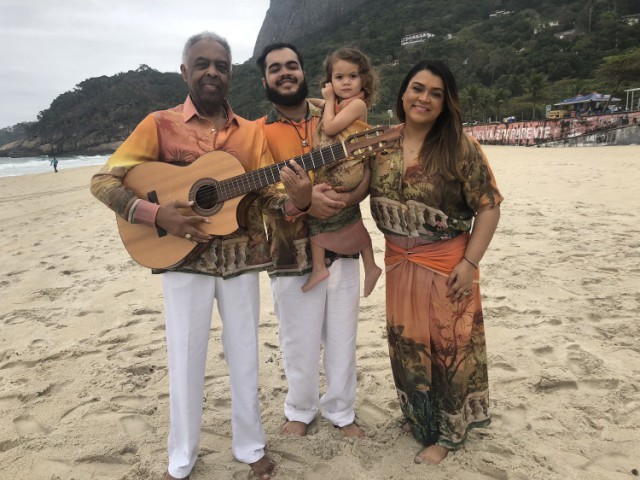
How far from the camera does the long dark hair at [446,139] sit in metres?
2.27

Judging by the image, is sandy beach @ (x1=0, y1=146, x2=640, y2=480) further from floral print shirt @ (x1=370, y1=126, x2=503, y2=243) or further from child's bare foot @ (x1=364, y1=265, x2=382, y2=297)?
floral print shirt @ (x1=370, y1=126, x2=503, y2=243)

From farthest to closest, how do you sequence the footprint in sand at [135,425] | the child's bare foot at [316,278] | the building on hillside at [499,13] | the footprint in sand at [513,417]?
the building on hillside at [499,13], the footprint in sand at [135,425], the footprint in sand at [513,417], the child's bare foot at [316,278]

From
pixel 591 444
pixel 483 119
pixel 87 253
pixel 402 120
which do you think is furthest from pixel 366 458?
pixel 483 119

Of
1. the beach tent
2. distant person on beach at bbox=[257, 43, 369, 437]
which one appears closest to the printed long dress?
distant person on beach at bbox=[257, 43, 369, 437]

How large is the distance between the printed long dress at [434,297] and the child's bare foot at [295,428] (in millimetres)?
782

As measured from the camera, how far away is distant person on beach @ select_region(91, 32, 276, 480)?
232 centimetres

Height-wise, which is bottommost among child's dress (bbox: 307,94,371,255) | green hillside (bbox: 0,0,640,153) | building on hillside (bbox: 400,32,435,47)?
child's dress (bbox: 307,94,371,255)

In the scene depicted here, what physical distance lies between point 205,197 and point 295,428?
67.6 inches

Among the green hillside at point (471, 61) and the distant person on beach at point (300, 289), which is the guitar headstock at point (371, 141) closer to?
the distant person on beach at point (300, 289)

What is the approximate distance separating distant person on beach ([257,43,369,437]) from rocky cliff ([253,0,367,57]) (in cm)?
13567

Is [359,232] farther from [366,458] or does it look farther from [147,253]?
[366,458]

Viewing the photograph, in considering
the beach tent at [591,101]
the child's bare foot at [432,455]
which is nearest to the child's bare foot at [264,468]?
the child's bare foot at [432,455]

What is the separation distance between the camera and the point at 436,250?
2441 mm

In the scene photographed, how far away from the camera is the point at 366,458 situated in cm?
268
